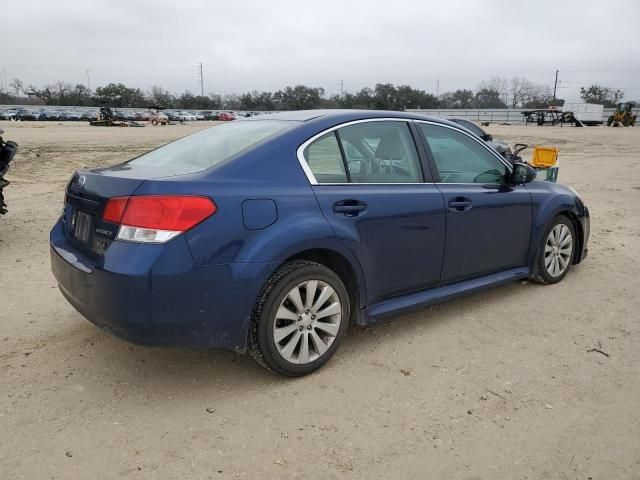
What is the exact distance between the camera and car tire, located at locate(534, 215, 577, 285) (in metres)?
4.82

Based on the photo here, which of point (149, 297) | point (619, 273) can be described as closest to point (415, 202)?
point (149, 297)

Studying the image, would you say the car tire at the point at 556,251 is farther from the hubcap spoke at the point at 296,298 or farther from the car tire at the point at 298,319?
the hubcap spoke at the point at 296,298

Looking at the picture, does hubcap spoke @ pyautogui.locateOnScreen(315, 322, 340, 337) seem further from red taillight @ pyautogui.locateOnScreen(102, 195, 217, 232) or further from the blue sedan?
red taillight @ pyautogui.locateOnScreen(102, 195, 217, 232)

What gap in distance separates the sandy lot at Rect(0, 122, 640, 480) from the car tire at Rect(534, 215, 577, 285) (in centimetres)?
32

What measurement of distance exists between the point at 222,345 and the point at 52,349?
140 centimetres

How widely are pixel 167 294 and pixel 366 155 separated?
164 cm

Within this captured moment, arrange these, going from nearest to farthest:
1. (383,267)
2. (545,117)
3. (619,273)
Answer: (383,267)
(619,273)
(545,117)

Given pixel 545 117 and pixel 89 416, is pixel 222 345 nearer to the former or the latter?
pixel 89 416

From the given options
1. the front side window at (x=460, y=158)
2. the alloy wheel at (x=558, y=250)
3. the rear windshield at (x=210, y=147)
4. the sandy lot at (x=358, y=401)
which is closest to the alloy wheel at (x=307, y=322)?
the sandy lot at (x=358, y=401)

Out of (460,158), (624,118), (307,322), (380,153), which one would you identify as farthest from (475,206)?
(624,118)

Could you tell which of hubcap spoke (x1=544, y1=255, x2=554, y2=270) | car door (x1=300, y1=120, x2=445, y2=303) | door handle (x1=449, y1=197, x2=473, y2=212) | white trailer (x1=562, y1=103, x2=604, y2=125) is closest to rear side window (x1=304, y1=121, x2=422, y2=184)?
car door (x1=300, y1=120, x2=445, y2=303)

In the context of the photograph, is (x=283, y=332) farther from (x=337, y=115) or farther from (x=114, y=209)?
(x=337, y=115)

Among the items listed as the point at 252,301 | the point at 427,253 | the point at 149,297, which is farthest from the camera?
the point at 427,253

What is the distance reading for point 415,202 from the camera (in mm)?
3682
